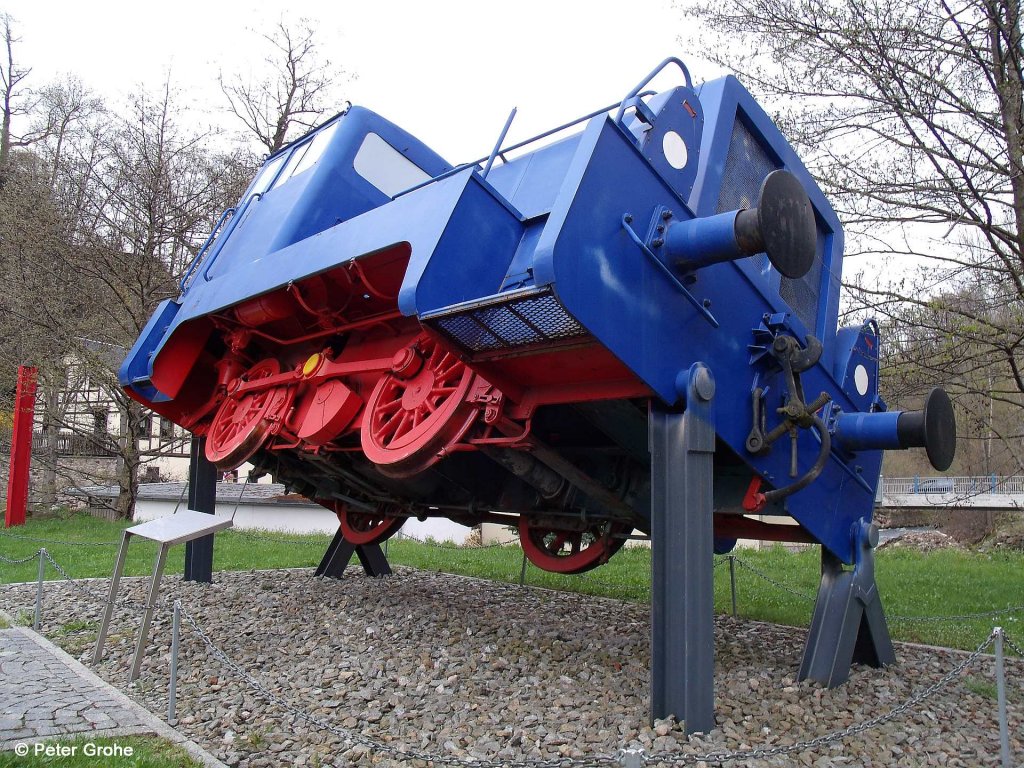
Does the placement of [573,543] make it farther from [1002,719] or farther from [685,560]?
[1002,719]

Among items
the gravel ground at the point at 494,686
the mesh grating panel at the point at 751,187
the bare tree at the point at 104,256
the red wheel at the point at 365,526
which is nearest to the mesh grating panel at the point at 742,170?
the mesh grating panel at the point at 751,187

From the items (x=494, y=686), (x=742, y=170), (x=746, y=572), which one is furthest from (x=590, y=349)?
(x=746, y=572)

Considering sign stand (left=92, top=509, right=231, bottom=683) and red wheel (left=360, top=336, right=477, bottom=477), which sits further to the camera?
sign stand (left=92, top=509, right=231, bottom=683)

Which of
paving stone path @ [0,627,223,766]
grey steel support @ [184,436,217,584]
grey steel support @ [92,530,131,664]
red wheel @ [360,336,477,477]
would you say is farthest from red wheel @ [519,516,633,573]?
grey steel support @ [184,436,217,584]

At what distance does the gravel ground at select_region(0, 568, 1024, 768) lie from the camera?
3.88 meters

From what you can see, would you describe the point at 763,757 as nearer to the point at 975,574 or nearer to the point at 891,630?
the point at 891,630

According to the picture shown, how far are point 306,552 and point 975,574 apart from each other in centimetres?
924

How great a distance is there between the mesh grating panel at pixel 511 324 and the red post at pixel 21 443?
48.8 feet

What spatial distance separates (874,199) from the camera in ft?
25.0

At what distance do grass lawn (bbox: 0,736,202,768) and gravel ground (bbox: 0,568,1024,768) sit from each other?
21cm

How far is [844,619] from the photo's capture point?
15.9 feet

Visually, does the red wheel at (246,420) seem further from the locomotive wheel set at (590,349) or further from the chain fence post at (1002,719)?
the chain fence post at (1002,719)

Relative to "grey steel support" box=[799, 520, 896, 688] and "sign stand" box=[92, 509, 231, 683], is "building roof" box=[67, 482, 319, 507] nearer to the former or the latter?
"sign stand" box=[92, 509, 231, 683]

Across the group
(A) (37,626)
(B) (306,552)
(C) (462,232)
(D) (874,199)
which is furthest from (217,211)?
(C) (462,232)
